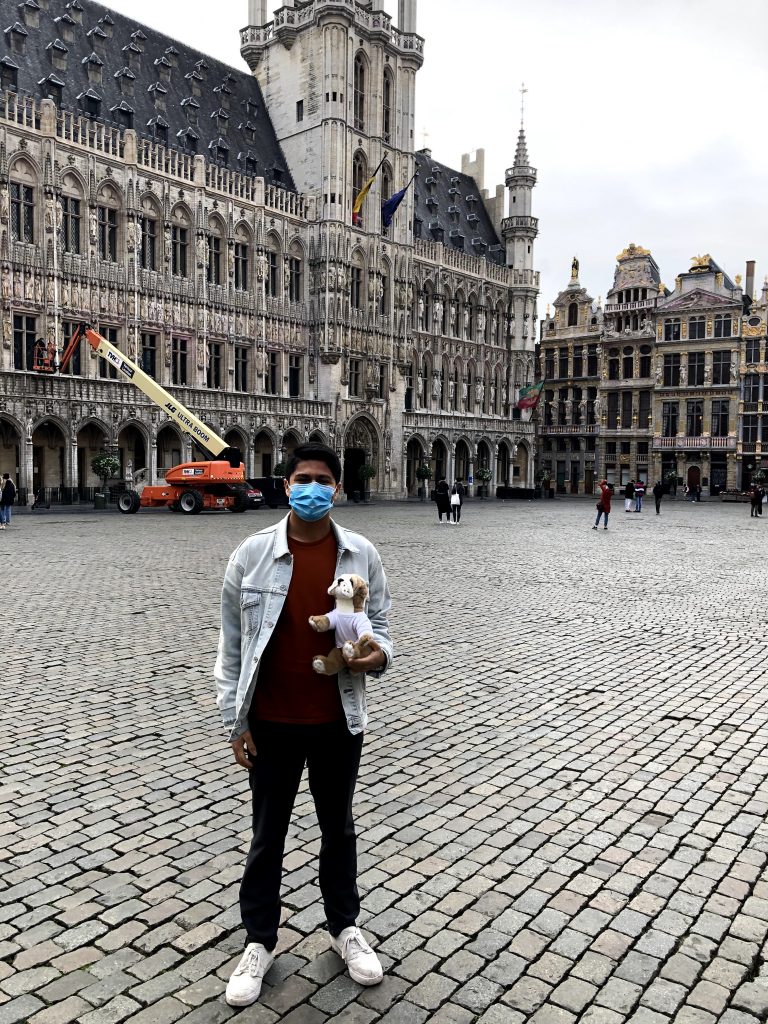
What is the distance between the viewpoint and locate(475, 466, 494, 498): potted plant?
57659 mm

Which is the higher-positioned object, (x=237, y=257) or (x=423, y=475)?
(x=237, y=257)

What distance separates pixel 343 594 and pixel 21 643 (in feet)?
21.4

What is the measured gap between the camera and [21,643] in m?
8.26

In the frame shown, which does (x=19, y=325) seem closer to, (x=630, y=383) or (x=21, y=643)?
(x=21, y=643)

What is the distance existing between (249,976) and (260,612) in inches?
52.1

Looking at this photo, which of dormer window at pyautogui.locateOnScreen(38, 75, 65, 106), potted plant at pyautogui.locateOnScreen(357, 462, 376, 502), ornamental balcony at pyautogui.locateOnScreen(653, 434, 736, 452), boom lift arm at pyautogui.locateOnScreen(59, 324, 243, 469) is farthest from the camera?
ornamental balcony at pyautogui.locateOnScreen(653, 434, 736, 452)

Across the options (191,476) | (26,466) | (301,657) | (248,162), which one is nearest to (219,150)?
(248,162)

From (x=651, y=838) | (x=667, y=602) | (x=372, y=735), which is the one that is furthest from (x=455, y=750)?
(x=667, y=602)

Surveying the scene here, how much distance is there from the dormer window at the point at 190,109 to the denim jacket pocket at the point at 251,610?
45.4m

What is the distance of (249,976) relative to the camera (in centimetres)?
297

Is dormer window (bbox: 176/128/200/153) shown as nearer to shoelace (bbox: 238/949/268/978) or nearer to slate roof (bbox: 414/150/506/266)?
slate roof (bbox: 414/150/506/266)

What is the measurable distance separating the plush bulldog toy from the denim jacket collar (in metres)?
0.17

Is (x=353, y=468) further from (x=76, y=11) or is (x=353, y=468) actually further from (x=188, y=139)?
(x=76, y=11)

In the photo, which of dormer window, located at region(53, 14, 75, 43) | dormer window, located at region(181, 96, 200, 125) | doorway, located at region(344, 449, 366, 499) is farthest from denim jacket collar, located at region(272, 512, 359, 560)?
dormer window, located at region(181, 96, 200, 125)
